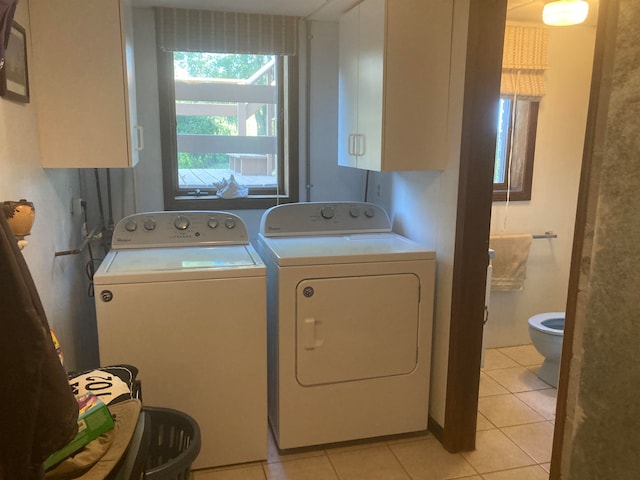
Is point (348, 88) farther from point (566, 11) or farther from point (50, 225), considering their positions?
point (50, 225)

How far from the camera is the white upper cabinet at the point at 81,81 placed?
6.49ft

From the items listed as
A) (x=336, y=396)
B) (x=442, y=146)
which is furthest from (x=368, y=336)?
(x=442, y=146)

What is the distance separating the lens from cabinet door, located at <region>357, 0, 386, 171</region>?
2328mm

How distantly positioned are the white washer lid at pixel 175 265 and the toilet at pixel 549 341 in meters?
1.85

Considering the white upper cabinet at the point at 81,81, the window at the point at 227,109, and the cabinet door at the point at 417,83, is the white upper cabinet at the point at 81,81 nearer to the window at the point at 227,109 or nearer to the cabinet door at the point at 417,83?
the window at the point at 227,109

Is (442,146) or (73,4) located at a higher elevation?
(73,4)

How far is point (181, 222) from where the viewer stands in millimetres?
2623

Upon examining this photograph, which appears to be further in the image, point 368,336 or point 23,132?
point 368,336

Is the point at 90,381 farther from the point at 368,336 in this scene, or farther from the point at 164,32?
the point at 164,32

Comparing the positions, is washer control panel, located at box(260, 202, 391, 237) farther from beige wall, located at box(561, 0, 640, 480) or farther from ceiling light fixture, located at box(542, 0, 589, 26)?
beige wall, located at box(561, 0, 640, 480)

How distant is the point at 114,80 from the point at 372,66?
3.73 ft

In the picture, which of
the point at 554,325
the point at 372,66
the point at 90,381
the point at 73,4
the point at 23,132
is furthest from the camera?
the point at 554,325

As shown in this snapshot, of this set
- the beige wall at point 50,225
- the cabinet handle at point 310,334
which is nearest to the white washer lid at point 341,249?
the cabinet handle at point 310,334

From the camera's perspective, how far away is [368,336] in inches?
95.2
